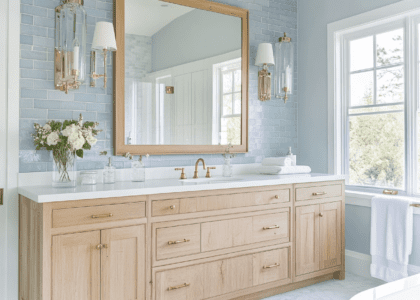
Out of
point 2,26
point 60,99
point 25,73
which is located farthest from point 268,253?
point 2,26

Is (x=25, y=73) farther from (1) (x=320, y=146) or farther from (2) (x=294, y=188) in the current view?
(1) (x=320, y=146)

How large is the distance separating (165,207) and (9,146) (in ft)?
3.62

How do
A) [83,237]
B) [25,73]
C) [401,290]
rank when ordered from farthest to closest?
[25,73] < [83,237] < [401,290]

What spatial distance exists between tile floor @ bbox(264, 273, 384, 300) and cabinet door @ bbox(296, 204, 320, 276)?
6.2 inches

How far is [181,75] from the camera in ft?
10.5

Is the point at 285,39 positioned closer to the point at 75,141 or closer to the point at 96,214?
the point at 75,141

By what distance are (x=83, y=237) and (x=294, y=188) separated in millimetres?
1688

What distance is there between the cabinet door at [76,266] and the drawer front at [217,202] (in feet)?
1.45

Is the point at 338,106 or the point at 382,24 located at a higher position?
the point at 382,24

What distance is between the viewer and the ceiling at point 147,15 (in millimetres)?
2961

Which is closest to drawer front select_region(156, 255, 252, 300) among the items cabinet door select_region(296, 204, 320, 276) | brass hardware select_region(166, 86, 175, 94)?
cabinet door select_region(296, 204, 320, 276)

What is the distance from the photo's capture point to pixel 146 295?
2438mm

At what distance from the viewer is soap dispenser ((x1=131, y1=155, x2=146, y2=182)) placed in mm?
2838

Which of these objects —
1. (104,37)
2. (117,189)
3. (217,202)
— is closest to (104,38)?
(104,37)
